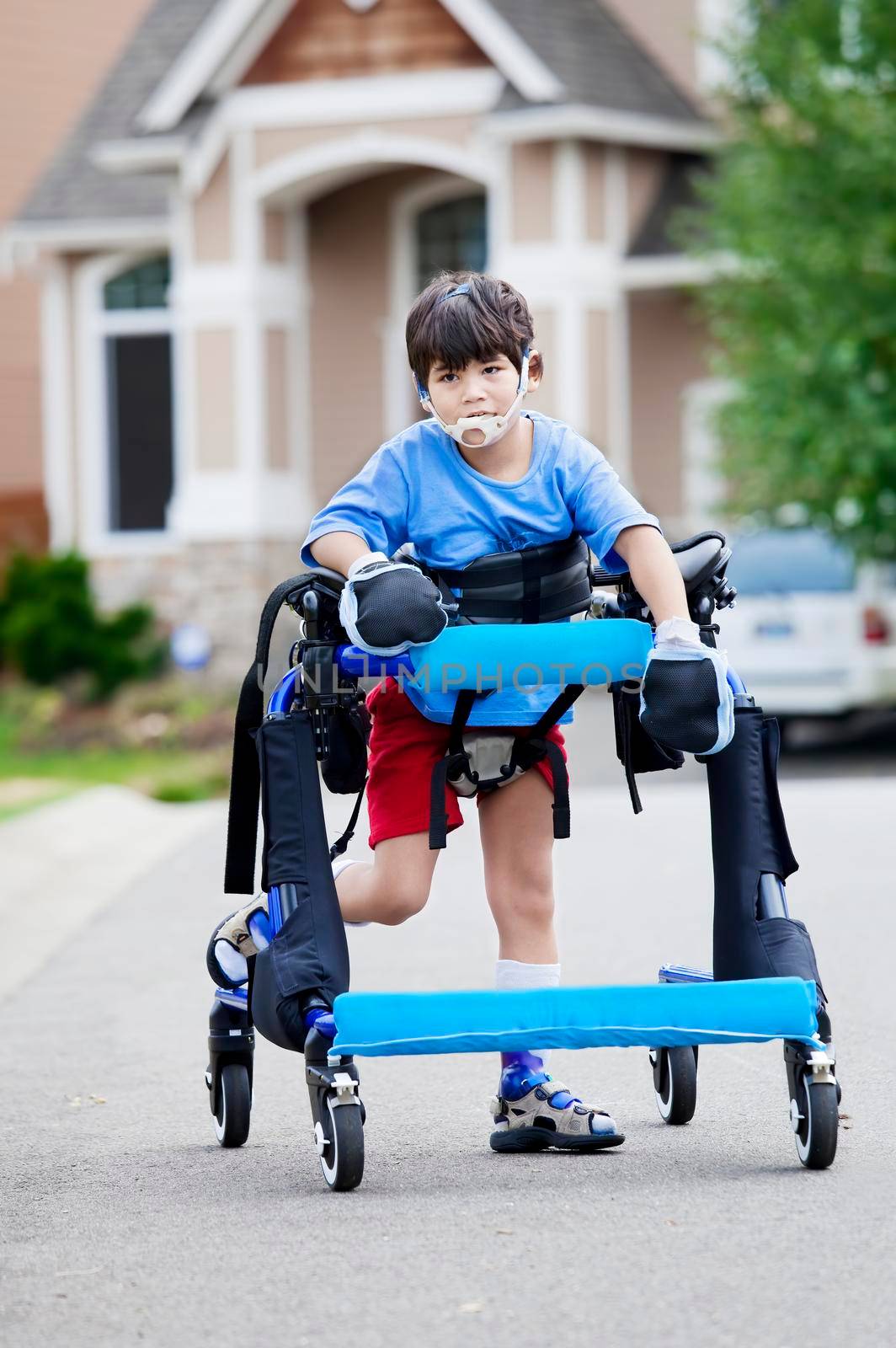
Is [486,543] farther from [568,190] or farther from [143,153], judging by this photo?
[143,153]

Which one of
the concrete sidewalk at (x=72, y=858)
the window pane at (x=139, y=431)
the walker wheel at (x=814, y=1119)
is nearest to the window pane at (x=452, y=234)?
the window pane at (x=139, y=431)

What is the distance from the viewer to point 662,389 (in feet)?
73.2

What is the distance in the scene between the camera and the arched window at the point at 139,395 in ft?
77.3

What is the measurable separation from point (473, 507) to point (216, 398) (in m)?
17.0

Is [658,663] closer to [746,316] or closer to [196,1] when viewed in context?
[746,316]

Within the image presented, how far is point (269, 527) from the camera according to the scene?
21.6 m

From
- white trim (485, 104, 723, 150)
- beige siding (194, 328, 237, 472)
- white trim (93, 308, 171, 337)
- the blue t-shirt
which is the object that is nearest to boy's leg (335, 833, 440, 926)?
the blue t-shirt

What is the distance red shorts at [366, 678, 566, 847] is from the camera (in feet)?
16.2

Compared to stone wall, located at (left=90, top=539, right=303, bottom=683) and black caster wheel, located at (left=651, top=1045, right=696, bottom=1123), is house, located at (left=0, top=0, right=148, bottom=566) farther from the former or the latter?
black caster wheel, located at (left=651, top=1045, right=696, bottom=1123)

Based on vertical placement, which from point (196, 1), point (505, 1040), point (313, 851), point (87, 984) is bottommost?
point (87, 984)

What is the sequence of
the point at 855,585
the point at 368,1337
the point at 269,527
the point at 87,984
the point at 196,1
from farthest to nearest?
the point at 196,1
the point at 269,527
the point at 855,585
the point at 87,984
the point at 368,1337

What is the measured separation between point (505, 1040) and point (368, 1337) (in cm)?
92

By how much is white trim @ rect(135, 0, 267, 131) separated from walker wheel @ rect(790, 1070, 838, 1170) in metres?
17.8

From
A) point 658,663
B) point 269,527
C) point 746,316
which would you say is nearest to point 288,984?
point 658,663
